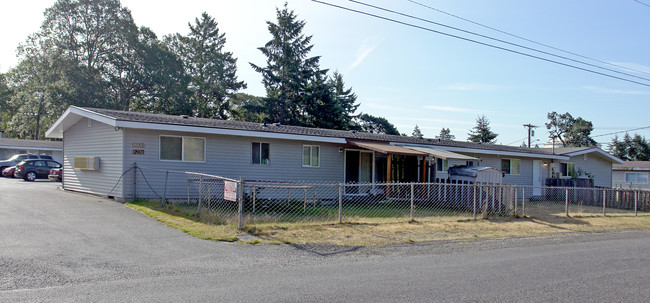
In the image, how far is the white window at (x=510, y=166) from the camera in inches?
983

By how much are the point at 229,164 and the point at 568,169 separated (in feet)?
71.9

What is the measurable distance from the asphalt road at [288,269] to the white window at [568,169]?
19.1 m

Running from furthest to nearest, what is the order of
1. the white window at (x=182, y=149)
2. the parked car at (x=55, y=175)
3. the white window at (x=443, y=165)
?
1. the parked car at (x=55, y=175)
2. the white window at (x=443, y=165)
3. the white window at (x=182, y=149)

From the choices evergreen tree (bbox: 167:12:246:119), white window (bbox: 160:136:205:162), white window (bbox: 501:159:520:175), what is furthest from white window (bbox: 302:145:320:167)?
evergreen tree (bbox: 167:12:246:119)

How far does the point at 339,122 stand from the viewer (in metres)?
42.9

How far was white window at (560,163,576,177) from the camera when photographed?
27.7 m

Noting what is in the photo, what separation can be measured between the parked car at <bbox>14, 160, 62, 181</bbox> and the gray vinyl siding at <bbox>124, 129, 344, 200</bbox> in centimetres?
1458

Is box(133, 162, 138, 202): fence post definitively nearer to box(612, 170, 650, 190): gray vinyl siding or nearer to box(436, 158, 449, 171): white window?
box(436, 158, 449, 171): white window

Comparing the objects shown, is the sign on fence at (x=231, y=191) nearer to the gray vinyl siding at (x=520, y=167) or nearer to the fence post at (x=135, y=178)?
the fence post at (x=135, y=178)

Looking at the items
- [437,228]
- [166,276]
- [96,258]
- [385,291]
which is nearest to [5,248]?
[96,258]

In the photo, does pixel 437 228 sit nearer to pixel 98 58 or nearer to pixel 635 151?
pixel 98 58

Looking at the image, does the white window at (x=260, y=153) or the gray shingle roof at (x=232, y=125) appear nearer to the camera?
the gray shingle roof at (x=232, y=125)

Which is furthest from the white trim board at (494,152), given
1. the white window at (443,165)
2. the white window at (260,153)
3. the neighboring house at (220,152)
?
the white window at (260,153)

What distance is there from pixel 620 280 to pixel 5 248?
382 inches
